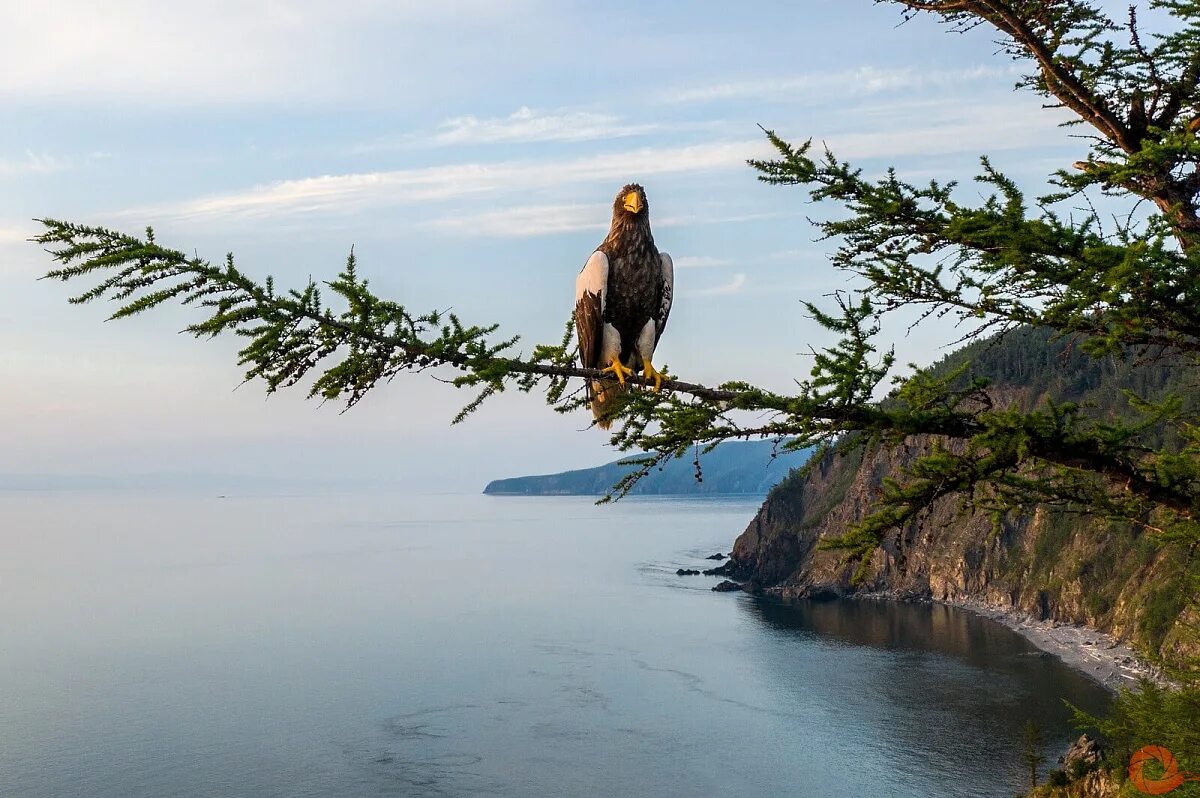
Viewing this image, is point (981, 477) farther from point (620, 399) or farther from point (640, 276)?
point (640, 276)

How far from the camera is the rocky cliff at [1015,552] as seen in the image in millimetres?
88062

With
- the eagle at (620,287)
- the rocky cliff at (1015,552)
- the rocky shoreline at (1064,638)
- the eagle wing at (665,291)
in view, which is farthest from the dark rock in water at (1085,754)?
the eagle at (620,287)

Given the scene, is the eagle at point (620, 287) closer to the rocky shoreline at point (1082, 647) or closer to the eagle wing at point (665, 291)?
the eagle wing at point (665, 291)

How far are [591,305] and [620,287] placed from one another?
382 mm

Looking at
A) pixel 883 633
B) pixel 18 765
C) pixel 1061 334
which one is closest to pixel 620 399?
pixel 1061 334

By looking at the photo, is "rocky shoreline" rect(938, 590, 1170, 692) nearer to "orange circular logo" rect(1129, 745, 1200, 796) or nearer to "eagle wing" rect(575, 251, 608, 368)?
"orange circular logo" rect(1129, 745, 1200, 796)

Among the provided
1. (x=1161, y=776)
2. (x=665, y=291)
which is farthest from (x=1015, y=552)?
(x=665, y=291)

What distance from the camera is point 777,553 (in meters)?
132

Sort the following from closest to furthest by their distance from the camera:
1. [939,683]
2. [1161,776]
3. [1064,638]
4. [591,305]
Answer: [591,305], [1161,776], [939,683], [1064,638]

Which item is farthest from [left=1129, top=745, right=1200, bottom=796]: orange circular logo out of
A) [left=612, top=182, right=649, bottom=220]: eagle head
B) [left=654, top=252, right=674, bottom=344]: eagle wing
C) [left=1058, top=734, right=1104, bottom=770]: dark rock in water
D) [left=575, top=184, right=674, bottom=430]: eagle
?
[left=1058, top=734, right=1104, bottom=770]: dark rock in water

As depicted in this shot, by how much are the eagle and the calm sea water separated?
4431cm

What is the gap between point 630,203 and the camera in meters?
10.2

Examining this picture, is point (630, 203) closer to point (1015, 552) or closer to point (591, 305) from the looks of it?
point (591, 305)

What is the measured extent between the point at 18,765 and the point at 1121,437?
62200 millimetres
